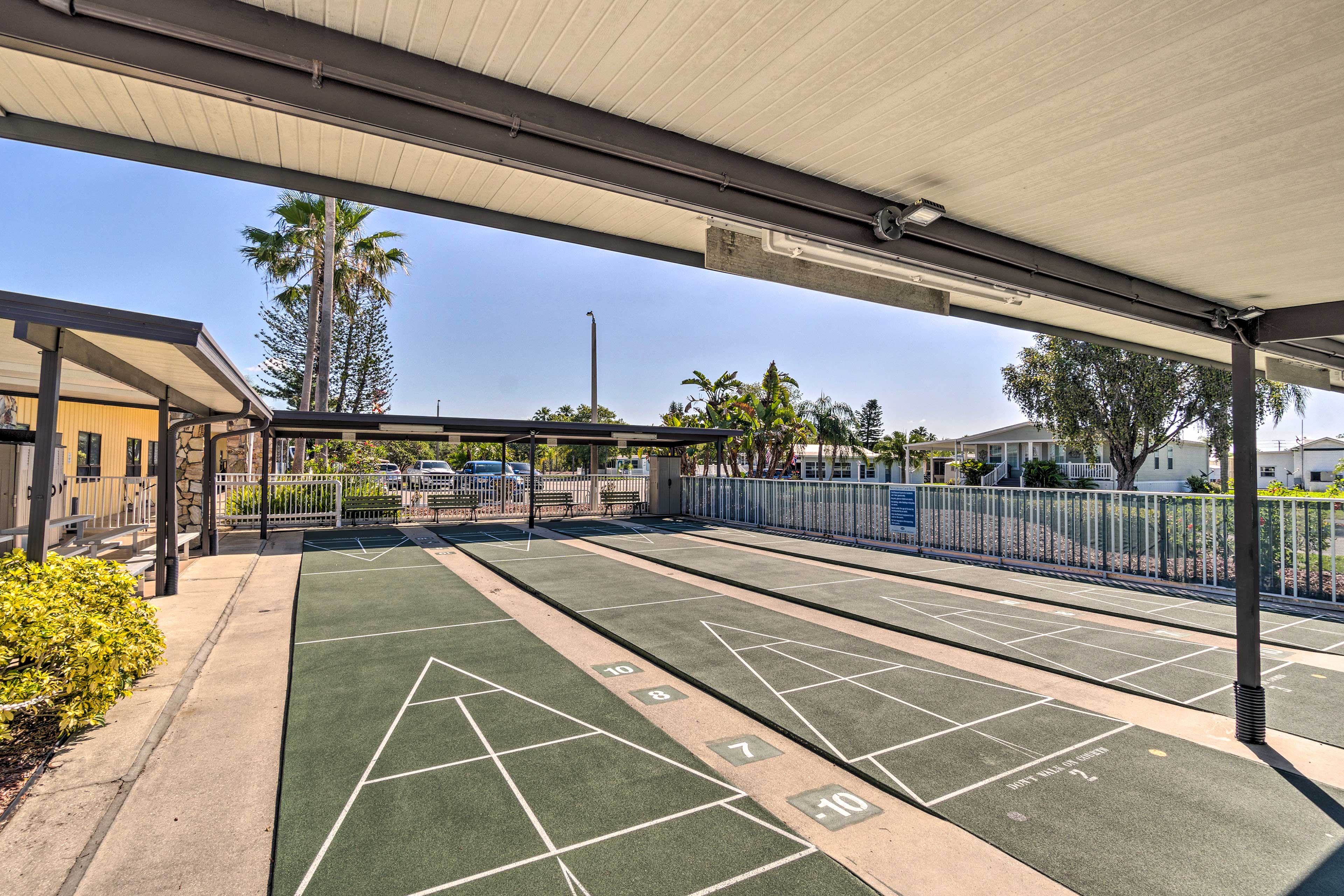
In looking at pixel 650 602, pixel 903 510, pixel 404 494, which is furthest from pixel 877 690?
pixel 404 494

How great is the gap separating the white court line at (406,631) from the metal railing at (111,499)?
926 centimetres

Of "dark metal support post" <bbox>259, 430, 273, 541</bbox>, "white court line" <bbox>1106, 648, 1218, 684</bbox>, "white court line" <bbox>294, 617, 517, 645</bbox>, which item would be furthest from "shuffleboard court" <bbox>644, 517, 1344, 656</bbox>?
"dark metal support post" <bbox>259, 430, 273, 541</bbox>

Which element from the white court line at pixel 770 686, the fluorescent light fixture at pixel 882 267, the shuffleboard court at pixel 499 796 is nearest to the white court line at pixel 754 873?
the shuffleboard court at pixel 499 796

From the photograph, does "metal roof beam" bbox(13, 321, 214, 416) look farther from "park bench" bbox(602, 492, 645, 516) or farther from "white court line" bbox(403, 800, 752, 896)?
"park bench" bbox(602, 492, 645, 516)

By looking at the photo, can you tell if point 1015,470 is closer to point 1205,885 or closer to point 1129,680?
point 1129,680

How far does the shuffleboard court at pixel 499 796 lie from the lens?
9.78ft

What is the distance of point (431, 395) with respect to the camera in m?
78.7

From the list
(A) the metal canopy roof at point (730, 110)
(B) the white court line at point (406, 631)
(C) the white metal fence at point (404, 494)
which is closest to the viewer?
(A) the metal canopy roof at point (730, 110)

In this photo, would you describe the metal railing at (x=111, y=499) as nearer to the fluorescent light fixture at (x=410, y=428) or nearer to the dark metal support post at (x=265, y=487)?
the dark metal support post at (x=265, y=487)

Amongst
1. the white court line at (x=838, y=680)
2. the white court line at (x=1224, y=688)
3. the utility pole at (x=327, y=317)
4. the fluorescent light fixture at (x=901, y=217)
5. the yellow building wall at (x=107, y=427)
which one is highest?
the utility pole at (x=327, y=317)

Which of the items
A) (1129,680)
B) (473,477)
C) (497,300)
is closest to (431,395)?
(497,300)

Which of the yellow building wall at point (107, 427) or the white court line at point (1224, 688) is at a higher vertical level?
the yellow building wall at point (107, 427)

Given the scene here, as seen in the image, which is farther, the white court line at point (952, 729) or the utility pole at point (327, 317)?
the utility pole at point (327, 317)

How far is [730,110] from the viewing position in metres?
2.63
